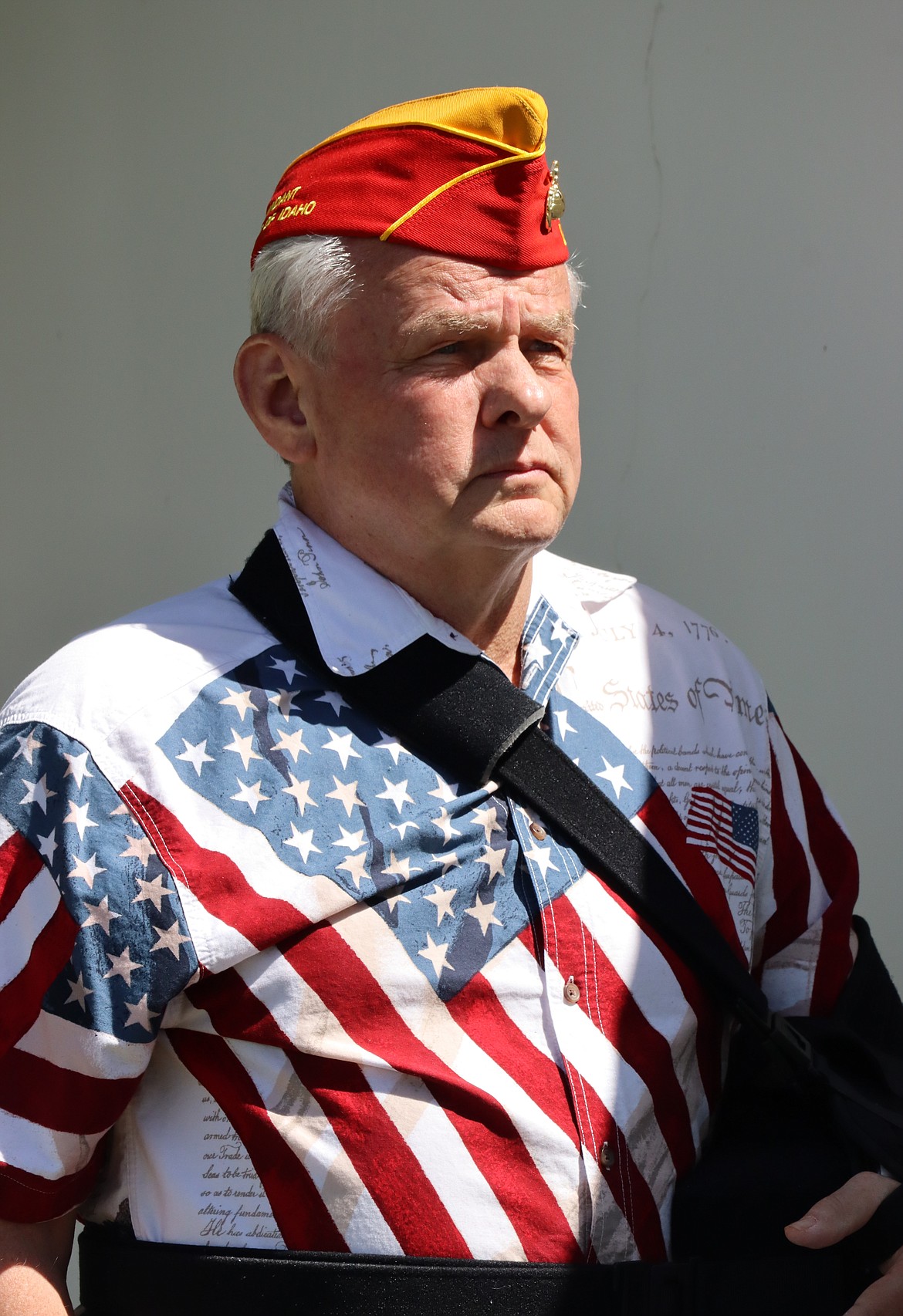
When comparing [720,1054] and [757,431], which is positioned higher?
[757,431]

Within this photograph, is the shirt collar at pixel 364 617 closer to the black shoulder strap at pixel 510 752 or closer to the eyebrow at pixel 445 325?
the black shoulder strap at pixel 510 752

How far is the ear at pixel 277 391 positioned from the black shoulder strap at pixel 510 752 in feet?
0.62

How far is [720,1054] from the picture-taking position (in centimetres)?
184

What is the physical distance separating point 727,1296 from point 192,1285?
0.63 meters

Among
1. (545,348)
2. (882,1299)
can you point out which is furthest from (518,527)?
(882,1299)

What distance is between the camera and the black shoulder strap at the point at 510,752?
66.4 inches

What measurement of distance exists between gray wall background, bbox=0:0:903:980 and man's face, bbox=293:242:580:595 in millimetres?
989

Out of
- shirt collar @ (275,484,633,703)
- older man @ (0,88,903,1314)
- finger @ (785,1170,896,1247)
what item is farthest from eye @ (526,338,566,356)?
finger @ (785,1170,896,1247)

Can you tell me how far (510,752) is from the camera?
1.72m

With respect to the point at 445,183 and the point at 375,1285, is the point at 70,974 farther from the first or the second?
the point at 445,183

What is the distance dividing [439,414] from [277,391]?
28 centimetres

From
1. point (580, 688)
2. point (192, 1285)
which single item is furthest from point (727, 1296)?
point (580, 688)

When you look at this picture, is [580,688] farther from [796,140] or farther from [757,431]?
[796,140]

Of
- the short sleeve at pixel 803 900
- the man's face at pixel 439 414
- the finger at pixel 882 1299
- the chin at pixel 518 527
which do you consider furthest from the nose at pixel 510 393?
the finger at pixel 882 1299
